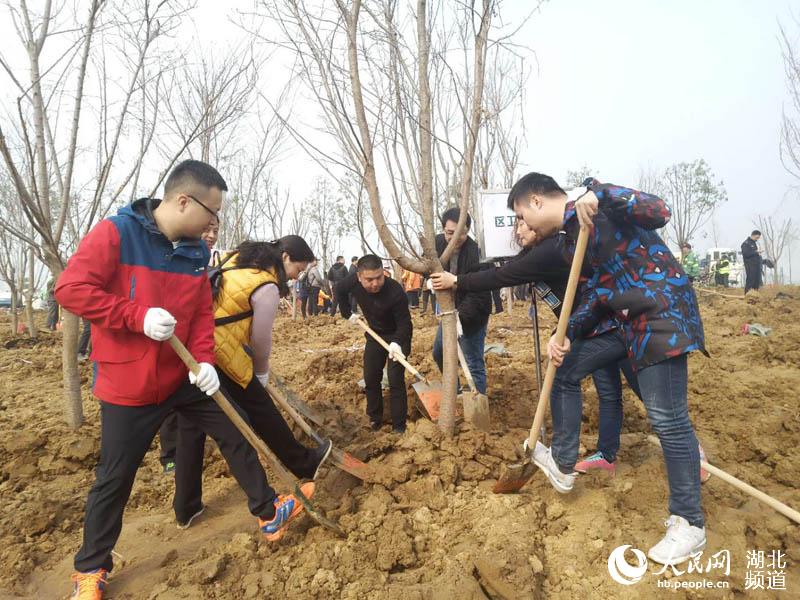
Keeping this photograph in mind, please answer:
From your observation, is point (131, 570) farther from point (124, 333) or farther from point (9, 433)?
point (9, 433)

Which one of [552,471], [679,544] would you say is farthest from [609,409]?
[679,544]

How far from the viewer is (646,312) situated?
1909mm

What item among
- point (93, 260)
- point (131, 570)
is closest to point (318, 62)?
point (93, 260)

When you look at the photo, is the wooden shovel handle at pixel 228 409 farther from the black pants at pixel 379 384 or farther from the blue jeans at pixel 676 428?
the blue jeans at pixel 676 428

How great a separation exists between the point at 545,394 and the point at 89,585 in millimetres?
2096

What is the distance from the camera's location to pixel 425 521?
2.32 m

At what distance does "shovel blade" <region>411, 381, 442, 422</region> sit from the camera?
358 cm

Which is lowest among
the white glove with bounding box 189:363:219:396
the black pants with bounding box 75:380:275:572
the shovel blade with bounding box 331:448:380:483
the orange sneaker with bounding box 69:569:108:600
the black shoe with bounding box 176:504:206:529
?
the black shoe with bounding box 176:504:206:529

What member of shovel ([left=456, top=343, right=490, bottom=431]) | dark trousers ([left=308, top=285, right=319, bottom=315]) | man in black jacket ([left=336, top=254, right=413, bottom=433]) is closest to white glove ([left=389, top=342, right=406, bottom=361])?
man in black jacket ([left=336, top=254, right=413, bottom=433])

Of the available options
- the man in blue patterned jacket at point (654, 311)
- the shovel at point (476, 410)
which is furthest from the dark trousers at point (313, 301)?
the man in blue patterned jacket at point (654, 311)

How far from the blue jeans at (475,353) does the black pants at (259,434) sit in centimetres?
150

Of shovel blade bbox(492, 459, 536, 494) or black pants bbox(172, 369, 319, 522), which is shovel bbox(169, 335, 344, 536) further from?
shovel blade bbox(492, 459, 536, 494)

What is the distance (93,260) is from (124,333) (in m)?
0.31

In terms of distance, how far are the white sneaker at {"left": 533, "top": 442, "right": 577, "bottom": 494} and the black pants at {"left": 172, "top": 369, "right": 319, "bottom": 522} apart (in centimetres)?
124
